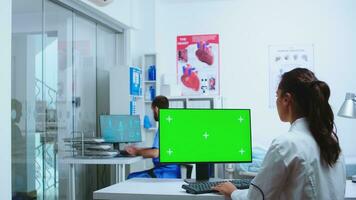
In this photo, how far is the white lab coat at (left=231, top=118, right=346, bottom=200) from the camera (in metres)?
1.45

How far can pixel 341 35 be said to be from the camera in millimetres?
5469

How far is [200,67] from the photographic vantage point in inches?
225

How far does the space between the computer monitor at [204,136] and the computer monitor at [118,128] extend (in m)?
1.81

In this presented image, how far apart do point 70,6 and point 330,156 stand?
329cm

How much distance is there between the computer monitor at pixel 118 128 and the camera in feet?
13.3

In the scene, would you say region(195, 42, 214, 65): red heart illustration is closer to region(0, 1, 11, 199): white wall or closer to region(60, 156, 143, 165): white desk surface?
region(60, 156, 143, 165): white desk surface

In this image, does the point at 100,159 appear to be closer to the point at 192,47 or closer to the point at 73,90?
the point at 73,90

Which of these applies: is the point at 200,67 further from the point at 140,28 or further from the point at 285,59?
the point at 285,59

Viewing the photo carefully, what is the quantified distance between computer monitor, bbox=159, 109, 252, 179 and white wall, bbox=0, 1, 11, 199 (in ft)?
3.82

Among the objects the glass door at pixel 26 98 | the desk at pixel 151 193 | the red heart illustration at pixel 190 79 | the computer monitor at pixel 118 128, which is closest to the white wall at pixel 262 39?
the red heart illustration at pixel 190 79

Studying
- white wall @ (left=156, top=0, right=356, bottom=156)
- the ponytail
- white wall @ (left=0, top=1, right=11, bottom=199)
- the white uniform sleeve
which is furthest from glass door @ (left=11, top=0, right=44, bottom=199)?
the ponytail

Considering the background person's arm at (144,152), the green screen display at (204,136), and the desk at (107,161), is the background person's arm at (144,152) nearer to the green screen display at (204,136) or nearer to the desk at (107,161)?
the desk at (107,161)

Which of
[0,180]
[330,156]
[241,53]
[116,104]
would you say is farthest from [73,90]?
[330,156]

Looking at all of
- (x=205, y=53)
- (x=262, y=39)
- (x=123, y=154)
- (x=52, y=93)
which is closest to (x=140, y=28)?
(x=205, y=53)
